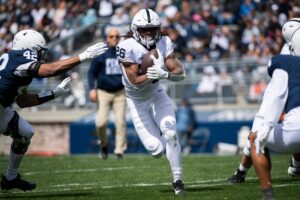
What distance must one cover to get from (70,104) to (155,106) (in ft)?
33.8

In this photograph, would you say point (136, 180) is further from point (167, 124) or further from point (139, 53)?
point (139, 53)

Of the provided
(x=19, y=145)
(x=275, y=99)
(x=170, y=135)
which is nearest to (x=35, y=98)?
(x=19, y=145)

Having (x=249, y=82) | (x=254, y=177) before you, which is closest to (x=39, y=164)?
(x=254, y=177)

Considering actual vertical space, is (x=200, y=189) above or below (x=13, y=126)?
below

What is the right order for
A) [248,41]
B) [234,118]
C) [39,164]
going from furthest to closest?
[248,41], [234,118], [39,164]

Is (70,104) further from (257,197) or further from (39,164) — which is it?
(257,197)

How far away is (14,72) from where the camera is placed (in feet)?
22.5

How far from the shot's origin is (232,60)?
650 inches

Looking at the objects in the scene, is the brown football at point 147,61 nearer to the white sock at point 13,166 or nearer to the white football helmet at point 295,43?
the white football helmet at point 295,43

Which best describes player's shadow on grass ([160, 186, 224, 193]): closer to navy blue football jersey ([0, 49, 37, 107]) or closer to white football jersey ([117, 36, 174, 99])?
white football jersey ([117, 36, 174, 99])

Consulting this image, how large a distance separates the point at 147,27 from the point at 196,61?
9.92 metres

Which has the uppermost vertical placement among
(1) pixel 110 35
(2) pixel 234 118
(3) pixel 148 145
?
(1) pixel 110 35

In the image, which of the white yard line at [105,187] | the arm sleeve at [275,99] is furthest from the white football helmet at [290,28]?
the white yard line at [105,187]

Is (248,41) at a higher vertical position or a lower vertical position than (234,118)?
higher
